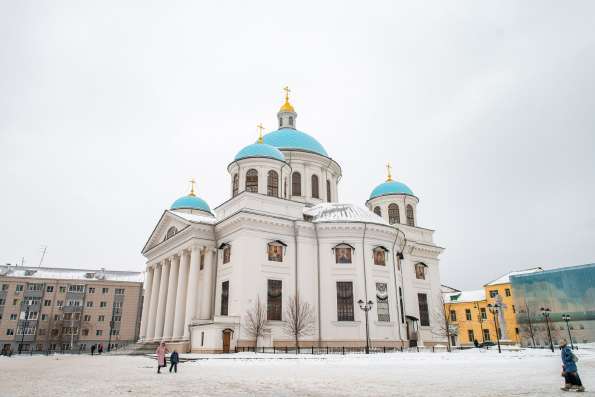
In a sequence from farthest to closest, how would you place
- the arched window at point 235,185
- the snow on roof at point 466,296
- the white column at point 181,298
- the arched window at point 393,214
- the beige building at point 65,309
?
the snow on roof at point 466,296, the beige building at point 65,309, the arched window at point 393,214, the arched window at point 235,185, the white column at point 181,298

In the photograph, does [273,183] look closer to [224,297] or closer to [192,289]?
[224,297]

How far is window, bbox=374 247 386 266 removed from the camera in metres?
34.6

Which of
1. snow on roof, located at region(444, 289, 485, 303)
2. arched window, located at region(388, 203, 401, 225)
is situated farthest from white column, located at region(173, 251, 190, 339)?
snow on roof, located at region(444, 289, 485, 303)

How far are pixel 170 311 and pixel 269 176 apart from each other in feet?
46.3

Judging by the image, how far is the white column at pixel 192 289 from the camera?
32.2 metres

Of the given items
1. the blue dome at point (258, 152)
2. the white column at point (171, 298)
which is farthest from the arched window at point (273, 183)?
the white column at point (171, 298)

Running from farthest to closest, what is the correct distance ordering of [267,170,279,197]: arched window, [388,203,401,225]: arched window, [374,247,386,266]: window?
1. [388,203,401,225]: arched window
2. [267,170,279,197]: arched window
3. [374,247,386,266]: window

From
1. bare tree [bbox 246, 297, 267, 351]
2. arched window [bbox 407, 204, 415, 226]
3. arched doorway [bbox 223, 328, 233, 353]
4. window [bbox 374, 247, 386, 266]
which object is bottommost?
arched doorway [bbox 223, 328, 233, 353]

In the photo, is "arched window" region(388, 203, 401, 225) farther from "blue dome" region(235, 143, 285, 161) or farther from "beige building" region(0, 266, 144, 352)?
"beige building" region(0, 266, 144, 352)

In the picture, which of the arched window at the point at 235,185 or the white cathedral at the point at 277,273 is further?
the arched window at the point at 235,185

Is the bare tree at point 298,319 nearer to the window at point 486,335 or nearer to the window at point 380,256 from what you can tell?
the window at point 380,256

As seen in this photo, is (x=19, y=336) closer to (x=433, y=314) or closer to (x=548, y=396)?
(x=433, y=314)

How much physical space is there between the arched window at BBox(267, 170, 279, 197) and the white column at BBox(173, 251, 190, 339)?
860 centimetres

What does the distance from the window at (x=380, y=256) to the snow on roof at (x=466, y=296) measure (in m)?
38.8
